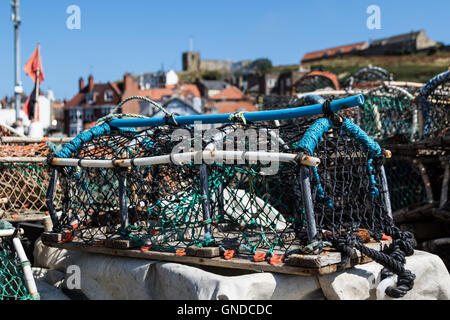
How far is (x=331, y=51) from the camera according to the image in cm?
10094

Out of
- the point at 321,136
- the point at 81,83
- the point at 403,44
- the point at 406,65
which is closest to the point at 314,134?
the point at 321,136

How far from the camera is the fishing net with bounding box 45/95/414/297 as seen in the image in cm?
317

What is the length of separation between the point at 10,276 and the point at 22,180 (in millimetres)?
1546

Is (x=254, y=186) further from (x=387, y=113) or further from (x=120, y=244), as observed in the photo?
(x=387, y=113)

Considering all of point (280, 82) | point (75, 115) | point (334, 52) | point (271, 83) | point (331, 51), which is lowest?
point (75, 115)

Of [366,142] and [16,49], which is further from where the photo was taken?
[16,49]

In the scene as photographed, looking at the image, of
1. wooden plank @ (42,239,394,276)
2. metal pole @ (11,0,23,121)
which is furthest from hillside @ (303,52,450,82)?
wooden plank @ (42,239,394,276)

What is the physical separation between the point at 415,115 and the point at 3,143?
508 cm

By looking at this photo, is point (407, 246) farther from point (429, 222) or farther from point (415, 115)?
point (415, 115)

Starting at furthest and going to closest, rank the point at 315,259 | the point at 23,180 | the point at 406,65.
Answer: the point at 406,65
the point at 23,180
the point at 315,259

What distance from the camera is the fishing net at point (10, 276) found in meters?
3.69

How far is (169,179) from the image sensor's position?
4.37m

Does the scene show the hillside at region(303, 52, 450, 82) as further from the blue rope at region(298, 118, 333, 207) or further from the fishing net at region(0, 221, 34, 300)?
the fishing net at region(0, 221, 34, 300)

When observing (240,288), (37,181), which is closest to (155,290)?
(240,288)
